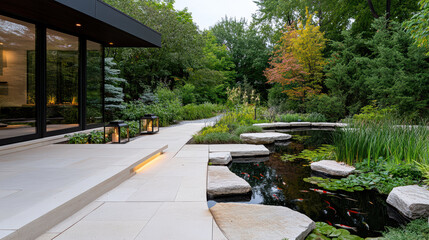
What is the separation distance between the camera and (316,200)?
9.28 feet

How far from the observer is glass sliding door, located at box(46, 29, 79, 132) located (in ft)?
17.4

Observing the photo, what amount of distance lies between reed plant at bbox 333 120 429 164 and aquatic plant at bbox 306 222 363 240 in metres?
2.02

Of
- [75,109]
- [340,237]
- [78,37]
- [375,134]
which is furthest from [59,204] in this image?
[78,37]

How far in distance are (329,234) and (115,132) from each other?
4.37m

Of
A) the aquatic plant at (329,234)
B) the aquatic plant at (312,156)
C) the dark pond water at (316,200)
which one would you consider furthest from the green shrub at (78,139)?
the aquatic plant at (329,234)

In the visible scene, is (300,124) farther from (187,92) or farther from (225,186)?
(187,92)

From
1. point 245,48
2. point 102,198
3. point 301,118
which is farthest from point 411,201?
point 245,48

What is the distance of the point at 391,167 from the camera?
3.32 m

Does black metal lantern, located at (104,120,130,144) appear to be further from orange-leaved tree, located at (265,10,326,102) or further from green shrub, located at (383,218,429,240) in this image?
orange-leaved tree, located at (265,10,326,102)

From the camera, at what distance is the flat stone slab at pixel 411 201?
7.56ft

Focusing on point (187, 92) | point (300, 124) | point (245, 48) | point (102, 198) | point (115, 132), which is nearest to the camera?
point (102, 198)

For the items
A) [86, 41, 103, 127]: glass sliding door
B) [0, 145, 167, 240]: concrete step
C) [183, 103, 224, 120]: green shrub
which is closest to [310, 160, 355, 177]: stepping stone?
[0, 145, 167, 240]: concrete step

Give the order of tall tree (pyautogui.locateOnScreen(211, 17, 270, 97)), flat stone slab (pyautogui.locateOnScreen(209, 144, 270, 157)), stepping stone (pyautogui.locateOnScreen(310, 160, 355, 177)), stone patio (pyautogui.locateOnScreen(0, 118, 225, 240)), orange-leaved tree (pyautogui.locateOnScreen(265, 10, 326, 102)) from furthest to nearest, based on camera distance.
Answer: tall tree (pyautogui.locateOnScreen(211, 17, 270, 97)), orange-leaved tree (pyautogui.locateOnScreen(265, 10, 326, 102)), flat stone slab (pyautogui.locateOnScreen(209, 144, 270, 157)), stepping stone (pyautogui.locateOnScreen(310, 160, 355, 177)), stone patio (pyautogui.locateOnScreen(0, 118, 225, 240))

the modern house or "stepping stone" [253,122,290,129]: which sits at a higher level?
the modern house
